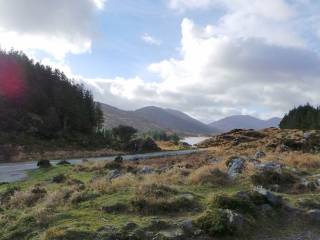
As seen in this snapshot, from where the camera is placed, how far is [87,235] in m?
11.1

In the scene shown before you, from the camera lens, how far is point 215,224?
11680 millimetres

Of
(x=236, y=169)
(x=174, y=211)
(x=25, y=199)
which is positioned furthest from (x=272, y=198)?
(x=25, y=199)

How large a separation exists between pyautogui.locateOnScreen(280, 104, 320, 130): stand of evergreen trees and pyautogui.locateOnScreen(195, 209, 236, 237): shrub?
11291 centimetres

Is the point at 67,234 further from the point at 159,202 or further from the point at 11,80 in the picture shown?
the point at 11,80

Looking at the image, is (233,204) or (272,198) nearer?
(233,204)

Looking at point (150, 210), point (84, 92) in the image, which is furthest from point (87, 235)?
point (84, 92)

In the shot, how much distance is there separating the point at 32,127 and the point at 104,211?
79128 millimetres

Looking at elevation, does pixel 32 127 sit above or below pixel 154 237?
above

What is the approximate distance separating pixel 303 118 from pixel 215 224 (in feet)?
429

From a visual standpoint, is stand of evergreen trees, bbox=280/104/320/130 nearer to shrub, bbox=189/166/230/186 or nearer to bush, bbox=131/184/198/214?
→ shrub, bbox=189/166/230/186

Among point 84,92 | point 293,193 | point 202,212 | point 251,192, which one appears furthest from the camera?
point 84,92

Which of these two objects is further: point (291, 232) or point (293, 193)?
point (293, 193)

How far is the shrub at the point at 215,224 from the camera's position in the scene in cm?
1154

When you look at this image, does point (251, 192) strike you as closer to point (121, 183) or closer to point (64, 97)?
point (121, 183)
